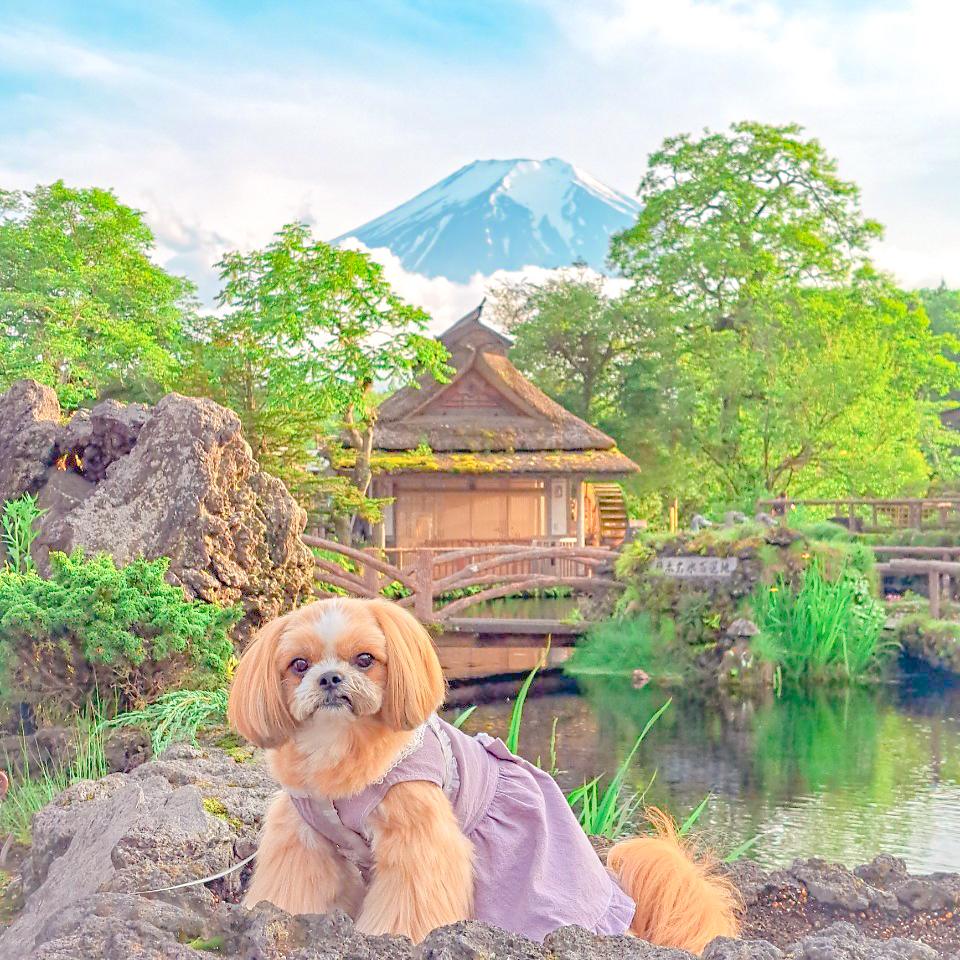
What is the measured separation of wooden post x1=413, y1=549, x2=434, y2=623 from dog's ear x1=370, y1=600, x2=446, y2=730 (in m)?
12.1

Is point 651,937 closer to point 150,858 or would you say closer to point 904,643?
point 150,858

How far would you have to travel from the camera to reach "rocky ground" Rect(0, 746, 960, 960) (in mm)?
2543

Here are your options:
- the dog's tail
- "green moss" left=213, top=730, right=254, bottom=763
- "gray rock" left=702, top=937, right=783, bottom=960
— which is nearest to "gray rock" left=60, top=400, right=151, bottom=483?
"green moss" left=213, top=730, right=254, bottom=763

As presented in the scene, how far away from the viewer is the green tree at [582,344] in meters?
26.3

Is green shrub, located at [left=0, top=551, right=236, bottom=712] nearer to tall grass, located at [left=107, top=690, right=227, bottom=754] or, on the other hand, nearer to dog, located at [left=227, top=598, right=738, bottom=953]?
tall grass, located at [left=107, top=690, right=227, bottom=754]

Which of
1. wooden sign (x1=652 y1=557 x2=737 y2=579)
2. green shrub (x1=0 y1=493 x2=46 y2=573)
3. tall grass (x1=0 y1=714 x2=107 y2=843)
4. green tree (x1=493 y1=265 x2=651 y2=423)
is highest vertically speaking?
green tree (x1=493 y1=265 x2=651 y2=423)

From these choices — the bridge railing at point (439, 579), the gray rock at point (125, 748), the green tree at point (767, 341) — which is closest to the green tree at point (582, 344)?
the green tree at point (767, 341)

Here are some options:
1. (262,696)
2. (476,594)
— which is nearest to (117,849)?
(262,696)

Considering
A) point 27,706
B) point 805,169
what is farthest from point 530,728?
point 805,169

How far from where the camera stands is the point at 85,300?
67.3 ft

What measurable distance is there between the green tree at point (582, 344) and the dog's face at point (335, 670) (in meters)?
23.9

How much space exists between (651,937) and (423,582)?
11874 millimetres

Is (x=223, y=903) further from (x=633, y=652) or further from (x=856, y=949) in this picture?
(x=633, y=652)

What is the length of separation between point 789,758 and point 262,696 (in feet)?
27.7
